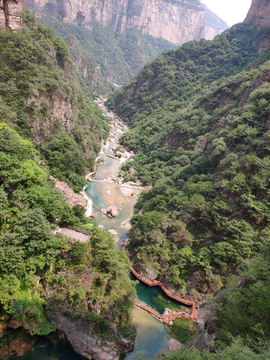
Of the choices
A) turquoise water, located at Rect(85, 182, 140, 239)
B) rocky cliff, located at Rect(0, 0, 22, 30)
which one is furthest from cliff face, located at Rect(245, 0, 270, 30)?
rocky cliff, located at Rect(0, 0, 22, 30)

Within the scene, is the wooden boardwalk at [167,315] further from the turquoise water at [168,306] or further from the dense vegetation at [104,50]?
the dense vegetation at [104,50]

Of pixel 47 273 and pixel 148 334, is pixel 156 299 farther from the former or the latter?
pixel 47 273

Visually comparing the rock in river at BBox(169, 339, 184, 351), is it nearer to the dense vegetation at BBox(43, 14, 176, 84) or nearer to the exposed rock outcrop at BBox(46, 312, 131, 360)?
the exposed rock outcrop at BBox(46, 312, 131, 360)

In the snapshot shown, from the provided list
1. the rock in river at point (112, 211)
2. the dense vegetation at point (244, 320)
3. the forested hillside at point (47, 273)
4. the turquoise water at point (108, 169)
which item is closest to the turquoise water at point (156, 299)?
the forested hillside at point (47, 273)

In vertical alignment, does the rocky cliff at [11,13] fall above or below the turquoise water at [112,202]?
above

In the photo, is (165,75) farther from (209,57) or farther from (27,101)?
(27,101)

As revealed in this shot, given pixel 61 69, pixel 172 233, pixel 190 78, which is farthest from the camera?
pixel 190 78

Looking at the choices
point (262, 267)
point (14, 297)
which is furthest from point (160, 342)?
point (14, 297)

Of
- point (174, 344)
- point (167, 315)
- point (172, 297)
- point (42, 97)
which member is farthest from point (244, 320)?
point (42, 97)
